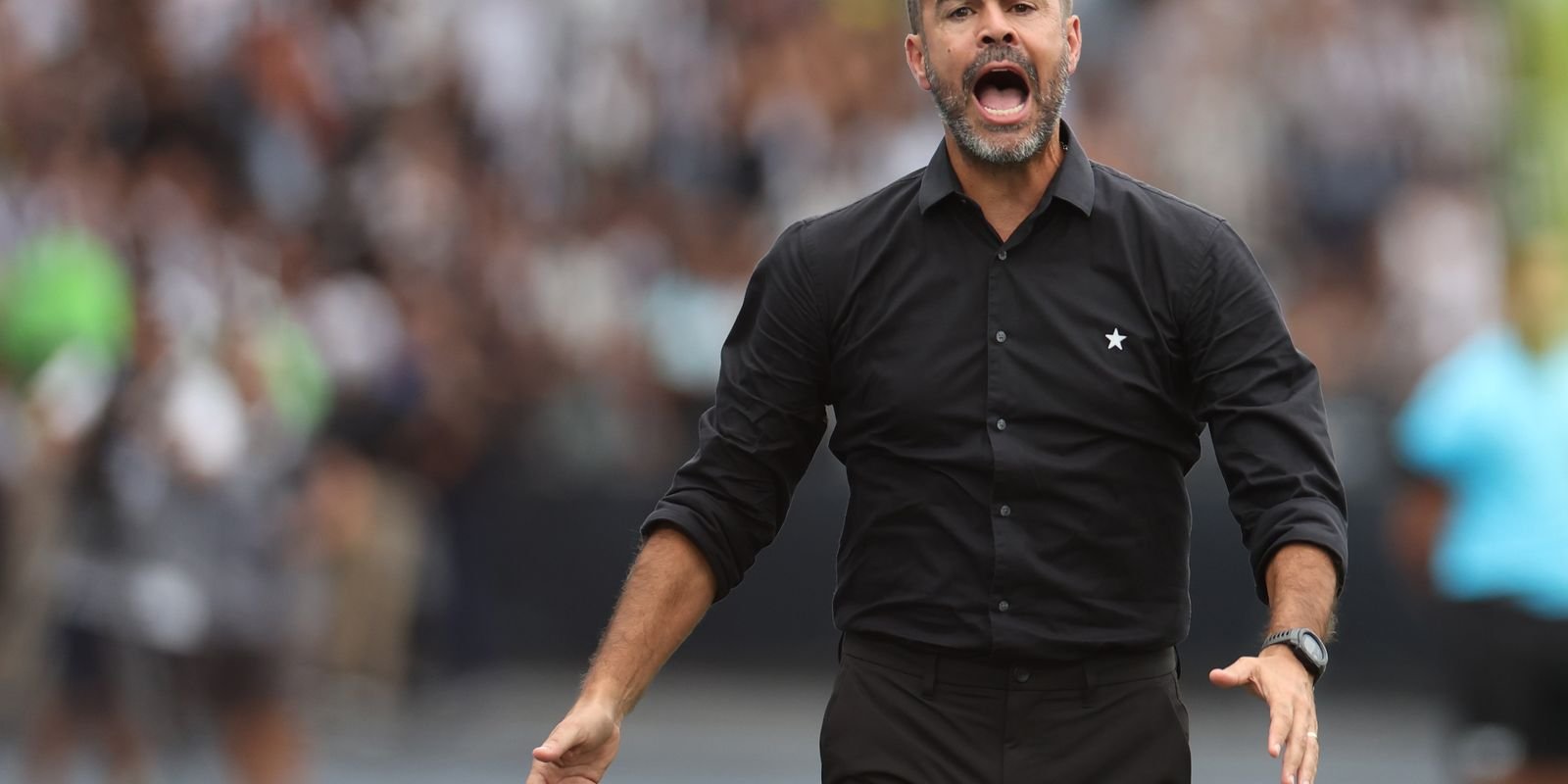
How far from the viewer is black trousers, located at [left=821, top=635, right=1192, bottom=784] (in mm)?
4457

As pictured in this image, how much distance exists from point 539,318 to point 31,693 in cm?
395

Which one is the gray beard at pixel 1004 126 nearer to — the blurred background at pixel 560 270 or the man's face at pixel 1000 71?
the man's face at pixel 1000 71

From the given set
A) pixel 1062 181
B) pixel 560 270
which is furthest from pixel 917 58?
pixel 560 270

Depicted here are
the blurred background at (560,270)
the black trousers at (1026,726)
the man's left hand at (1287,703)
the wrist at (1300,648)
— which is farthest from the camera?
the blurred background at (560,270)

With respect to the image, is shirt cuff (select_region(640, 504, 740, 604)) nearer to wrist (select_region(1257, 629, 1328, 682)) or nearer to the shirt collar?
the shirt collar

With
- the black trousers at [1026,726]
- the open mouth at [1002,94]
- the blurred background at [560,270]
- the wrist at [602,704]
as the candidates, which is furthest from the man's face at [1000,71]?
the blurred background at [560,270]

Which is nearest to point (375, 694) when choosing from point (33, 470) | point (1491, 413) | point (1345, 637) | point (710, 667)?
point (710, 667)

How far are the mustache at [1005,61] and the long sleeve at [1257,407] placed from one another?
43 centimetres

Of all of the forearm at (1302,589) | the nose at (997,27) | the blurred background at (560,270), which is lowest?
the forearm at (1302,589)

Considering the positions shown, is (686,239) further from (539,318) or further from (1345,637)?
(1345,637)

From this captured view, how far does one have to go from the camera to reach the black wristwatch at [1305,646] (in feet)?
13.5

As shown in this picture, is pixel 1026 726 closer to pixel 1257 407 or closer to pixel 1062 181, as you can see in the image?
pixel 1257 407

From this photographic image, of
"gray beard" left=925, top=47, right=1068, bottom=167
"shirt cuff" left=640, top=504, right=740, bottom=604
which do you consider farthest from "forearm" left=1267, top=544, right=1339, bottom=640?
"shirt cuff" left=640, top=504, right=740, bottom=604

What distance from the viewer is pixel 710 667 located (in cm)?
1476
